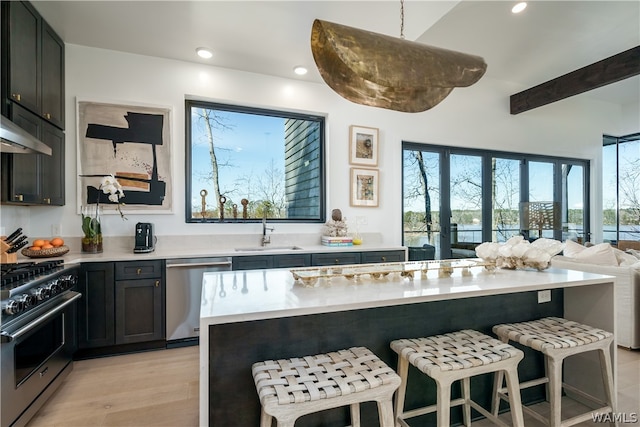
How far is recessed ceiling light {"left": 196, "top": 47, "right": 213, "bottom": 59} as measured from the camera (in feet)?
10.6

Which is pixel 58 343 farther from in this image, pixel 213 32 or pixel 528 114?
pixel 528 114

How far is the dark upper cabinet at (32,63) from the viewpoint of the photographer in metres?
2.26

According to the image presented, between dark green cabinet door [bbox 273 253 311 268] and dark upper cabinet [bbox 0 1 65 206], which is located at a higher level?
dark upper cabinet [bbox 0 1 65 206]

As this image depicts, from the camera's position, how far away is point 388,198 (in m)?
4.37

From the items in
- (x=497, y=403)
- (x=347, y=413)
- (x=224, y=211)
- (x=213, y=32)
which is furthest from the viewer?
(x=224, y=211)

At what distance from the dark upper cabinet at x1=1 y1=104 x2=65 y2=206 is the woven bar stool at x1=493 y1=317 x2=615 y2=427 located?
347cm

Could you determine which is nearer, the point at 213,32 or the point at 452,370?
the point at 452,370

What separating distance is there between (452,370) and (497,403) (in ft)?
2.91

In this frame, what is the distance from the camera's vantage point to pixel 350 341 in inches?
61.7

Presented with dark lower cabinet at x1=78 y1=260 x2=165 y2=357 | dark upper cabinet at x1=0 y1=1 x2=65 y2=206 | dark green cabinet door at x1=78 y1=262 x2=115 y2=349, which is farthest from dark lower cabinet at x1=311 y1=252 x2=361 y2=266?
dark upper cabinet at x1=0 y1=1 x2=65 y2=206

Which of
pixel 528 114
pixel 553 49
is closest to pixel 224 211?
pixel 553 49

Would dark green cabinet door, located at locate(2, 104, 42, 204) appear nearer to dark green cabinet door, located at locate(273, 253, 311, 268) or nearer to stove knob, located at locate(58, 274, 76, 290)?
stove knob, located at locate(58, 274, 76, 290)

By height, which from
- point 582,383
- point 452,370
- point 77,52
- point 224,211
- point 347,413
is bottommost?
point 582,383

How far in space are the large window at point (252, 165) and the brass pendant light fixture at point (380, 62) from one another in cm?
244
